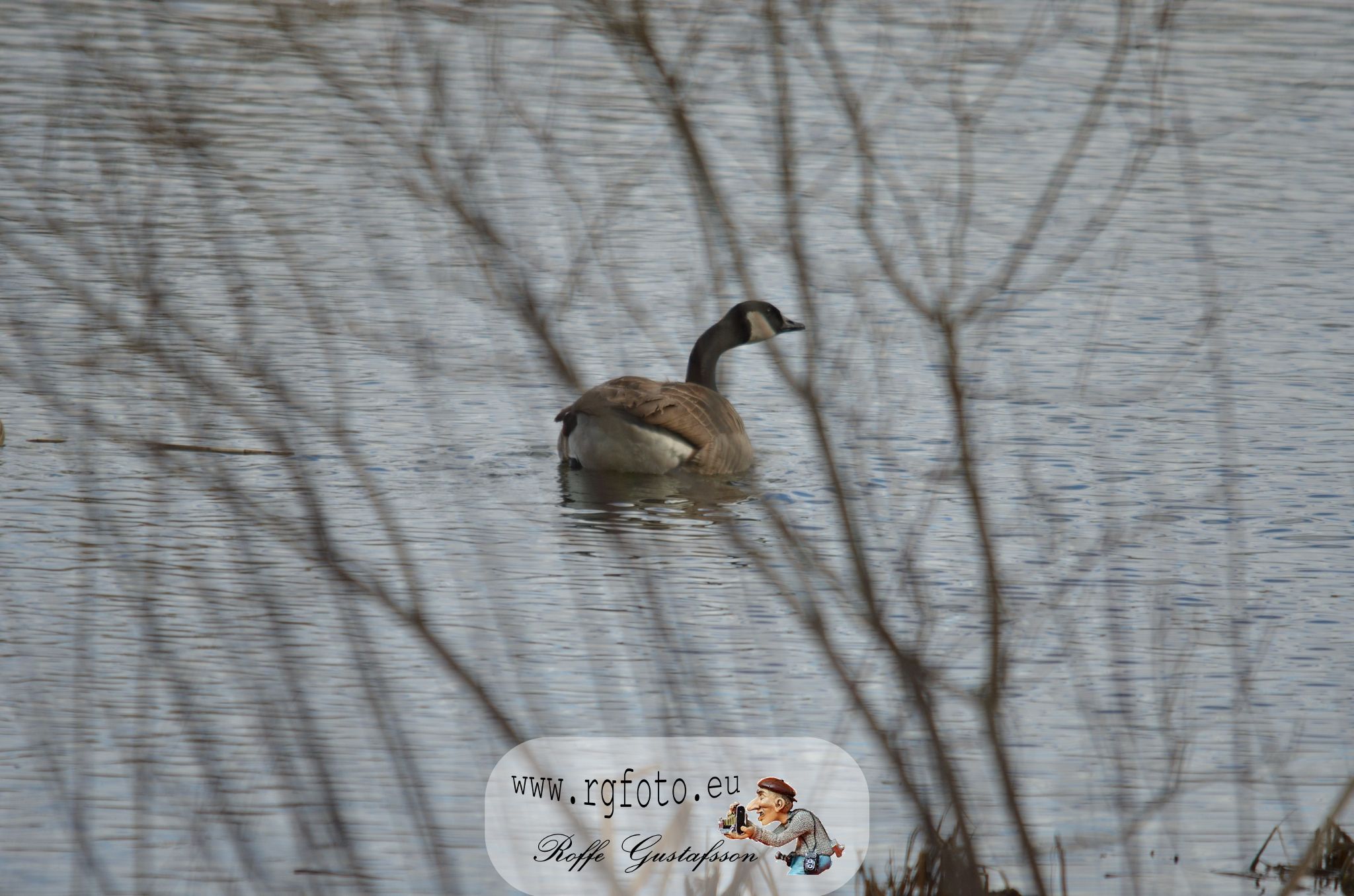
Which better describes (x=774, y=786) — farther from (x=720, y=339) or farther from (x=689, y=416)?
(x=720, y=339)

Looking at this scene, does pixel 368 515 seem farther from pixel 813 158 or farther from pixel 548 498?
pixel 813 158

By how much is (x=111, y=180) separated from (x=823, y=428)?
1.36 metres

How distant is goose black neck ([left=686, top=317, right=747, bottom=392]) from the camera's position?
12.6m

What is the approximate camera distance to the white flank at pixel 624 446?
11227mm

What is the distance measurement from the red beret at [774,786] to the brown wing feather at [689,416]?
273 inches

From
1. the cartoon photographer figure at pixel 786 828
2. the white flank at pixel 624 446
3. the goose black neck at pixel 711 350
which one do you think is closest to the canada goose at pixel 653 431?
the white flank at pixel 624 446

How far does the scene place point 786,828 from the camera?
424 cm

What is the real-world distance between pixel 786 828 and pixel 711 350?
28.3 ft

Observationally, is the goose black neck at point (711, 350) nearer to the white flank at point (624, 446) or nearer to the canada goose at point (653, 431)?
the canada goose at point (653, 431)

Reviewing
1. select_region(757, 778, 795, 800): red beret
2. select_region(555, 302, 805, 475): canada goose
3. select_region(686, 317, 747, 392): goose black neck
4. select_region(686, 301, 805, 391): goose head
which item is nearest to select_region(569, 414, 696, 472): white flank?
select_region(555, 302, 805, 475): canada goose

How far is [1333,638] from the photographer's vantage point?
7926 millimetres

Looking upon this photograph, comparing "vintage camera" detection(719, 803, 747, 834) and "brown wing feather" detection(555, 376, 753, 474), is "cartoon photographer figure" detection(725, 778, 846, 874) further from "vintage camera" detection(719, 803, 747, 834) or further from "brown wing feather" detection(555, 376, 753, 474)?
"brown wing feather" detection(555, 376, 753, 474)
